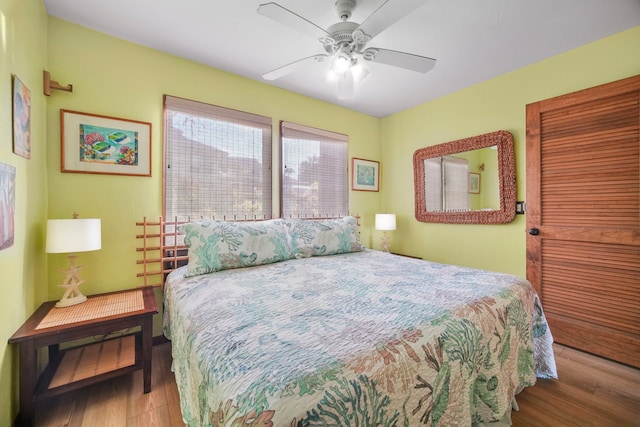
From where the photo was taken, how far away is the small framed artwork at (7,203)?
1.21 meters

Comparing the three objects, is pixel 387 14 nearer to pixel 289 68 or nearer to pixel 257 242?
pixel 289 68

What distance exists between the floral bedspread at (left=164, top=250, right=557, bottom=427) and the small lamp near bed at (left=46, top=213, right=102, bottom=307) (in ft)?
1.89

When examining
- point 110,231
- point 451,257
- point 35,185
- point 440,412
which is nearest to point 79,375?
point 110,231

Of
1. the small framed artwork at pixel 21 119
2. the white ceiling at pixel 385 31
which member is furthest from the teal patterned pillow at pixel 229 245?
the white ceiling at pixel 385 31

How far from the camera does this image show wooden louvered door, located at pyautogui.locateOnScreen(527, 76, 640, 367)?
6.38ft

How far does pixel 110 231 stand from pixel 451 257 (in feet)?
11.0

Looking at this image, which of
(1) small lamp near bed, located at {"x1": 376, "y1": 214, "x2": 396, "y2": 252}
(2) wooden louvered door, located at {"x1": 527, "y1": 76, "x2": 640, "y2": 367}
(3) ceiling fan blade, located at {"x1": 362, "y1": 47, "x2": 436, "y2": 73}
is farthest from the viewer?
(1) small lamp near bed, located at {"x1": 376, "y1": 214, "x2": 396, "y2": 252}

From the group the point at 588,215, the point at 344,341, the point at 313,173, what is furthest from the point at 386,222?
the point at 344,341

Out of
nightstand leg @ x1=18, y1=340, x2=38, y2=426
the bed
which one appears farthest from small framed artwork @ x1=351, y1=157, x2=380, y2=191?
nightstand leg @ x1=18, y1=340, x2=38, y2=426

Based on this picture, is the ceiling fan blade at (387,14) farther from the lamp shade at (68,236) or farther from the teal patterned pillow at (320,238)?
the lamp shade at (68,236)

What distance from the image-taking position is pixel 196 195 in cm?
238

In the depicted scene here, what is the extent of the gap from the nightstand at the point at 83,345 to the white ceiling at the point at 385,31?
1994mm

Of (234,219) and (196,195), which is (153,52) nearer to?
(196,195)

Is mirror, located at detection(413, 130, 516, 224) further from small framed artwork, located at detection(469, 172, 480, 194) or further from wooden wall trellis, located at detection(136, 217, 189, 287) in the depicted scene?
wooden wall trellis, located at detection(136, 217, 189, 287)
